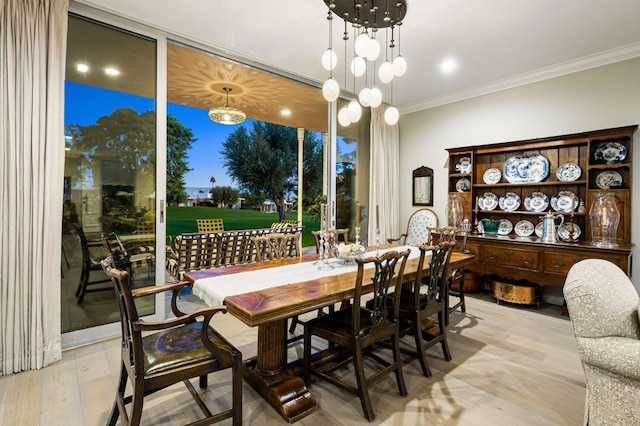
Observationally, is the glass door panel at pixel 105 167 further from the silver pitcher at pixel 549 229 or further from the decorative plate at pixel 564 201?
the decorative plate at pixel 564 201

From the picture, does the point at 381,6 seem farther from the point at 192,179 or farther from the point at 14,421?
the point at 192,179

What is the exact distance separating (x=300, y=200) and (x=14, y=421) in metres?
6.97

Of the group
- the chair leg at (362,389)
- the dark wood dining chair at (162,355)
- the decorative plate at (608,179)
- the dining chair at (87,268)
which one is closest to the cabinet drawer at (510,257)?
the decorative plate at (608,179)

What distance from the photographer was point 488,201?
4527 mm

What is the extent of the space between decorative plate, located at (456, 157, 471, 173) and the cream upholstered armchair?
3.26 metres

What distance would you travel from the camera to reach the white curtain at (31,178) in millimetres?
2354

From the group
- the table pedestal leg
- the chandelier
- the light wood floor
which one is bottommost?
the light wood floor

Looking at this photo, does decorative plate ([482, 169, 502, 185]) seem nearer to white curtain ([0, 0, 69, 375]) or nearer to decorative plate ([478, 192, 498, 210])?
decorative plate ([478, 192, 498, 210])

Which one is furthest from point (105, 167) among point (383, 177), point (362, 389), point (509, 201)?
point (509, 201)

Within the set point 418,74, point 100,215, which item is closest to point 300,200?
point 418,74

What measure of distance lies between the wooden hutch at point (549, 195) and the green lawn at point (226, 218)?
4.39 metres

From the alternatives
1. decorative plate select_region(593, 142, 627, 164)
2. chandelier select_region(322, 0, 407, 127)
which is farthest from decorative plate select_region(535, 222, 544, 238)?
chandelier select_region(322, 0, 407, 127)

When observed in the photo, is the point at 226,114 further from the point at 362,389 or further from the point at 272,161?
the point at 362,389

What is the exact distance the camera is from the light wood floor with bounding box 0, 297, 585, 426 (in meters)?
1.88
